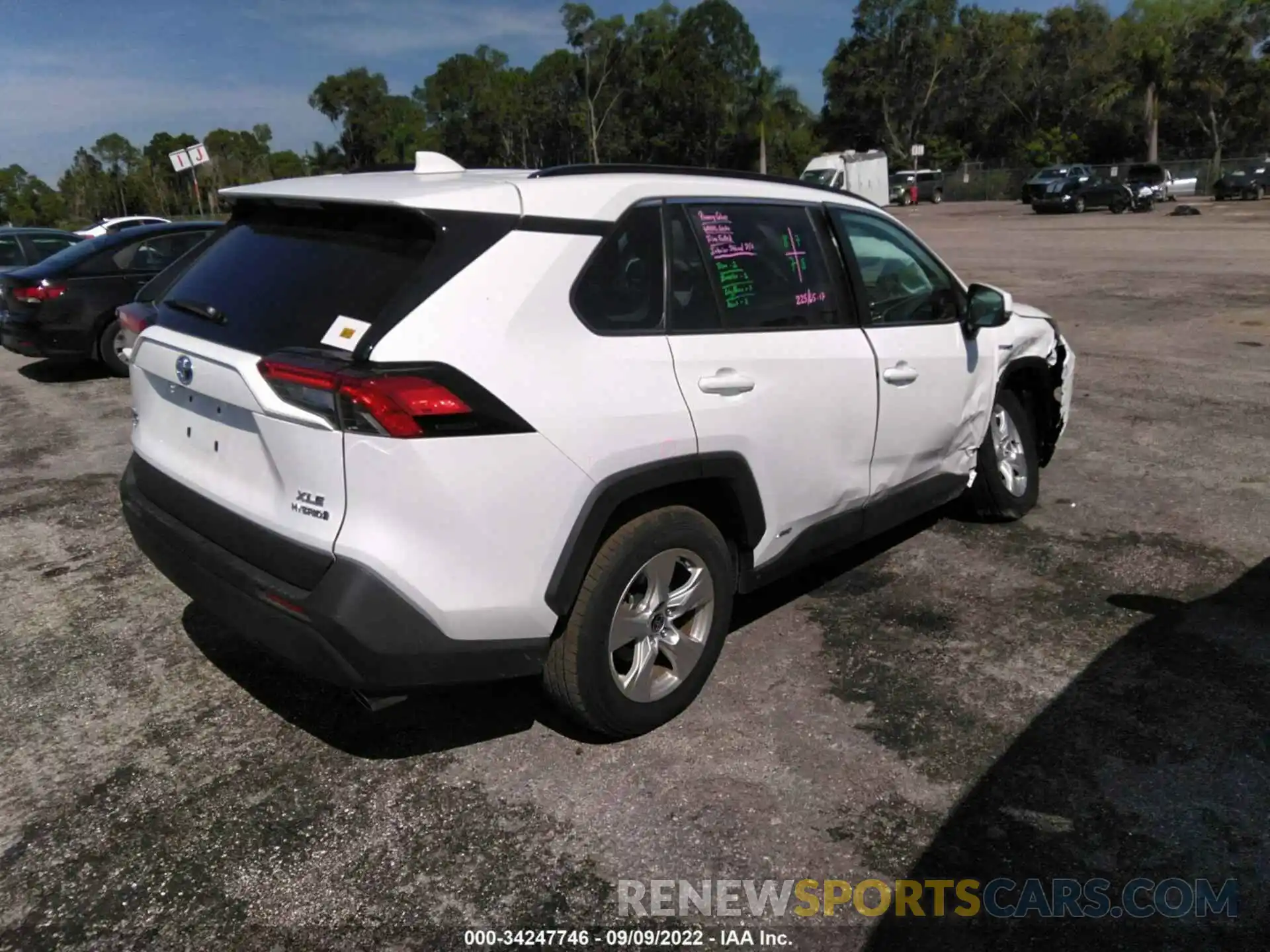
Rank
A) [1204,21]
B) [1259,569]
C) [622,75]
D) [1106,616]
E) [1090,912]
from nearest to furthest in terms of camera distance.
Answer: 1. [1090,912]
2. [1106,616]
3. [1259,569]
4. [1204,21]
5. [622,75]

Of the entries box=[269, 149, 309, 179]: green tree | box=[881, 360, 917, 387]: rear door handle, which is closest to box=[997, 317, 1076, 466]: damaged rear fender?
box=[881, 360, 917, 387]: rear door handle

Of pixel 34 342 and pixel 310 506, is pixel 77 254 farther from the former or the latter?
pixel 310 506

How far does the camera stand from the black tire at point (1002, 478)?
16.4 ft

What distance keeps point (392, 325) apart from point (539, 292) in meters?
0.44

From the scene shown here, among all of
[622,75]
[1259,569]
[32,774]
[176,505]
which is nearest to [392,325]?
[176,505]

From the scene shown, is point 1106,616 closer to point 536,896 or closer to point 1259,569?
point 1259,569

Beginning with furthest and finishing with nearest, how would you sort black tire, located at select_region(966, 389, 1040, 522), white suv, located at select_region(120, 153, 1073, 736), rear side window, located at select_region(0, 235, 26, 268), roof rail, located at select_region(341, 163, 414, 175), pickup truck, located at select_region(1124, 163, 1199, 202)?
pickup truck, located at select_region(1124, 163, 1199, 202)
rear side window, located at select_region(0, 235, 26, 268)
black tire, located at select_region(966, 389, 1040, 522)
roof rail, located at select_region(341, 163, 414, 175)
white suv, located at select_region(120, 153, 1073, 736)

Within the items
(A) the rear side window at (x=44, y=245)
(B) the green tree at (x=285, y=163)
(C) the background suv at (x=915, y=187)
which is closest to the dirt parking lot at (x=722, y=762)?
(A) the rear side window at (x=44, y=245)

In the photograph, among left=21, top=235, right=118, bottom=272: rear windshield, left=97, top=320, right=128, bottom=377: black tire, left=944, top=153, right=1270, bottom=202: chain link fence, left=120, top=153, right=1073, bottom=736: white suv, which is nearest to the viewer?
left=120, top=153, right=1073, bottom=736: white suv

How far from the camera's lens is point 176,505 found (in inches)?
124

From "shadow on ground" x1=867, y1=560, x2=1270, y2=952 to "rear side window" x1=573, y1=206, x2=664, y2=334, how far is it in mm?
1764

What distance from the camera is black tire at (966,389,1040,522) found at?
4996 mm

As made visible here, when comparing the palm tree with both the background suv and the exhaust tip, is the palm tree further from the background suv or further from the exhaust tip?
the exhaust tip

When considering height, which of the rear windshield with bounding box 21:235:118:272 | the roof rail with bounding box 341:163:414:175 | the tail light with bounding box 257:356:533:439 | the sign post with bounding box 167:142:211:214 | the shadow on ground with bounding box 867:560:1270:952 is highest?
the sign post with bounding box 167:142:211:214
